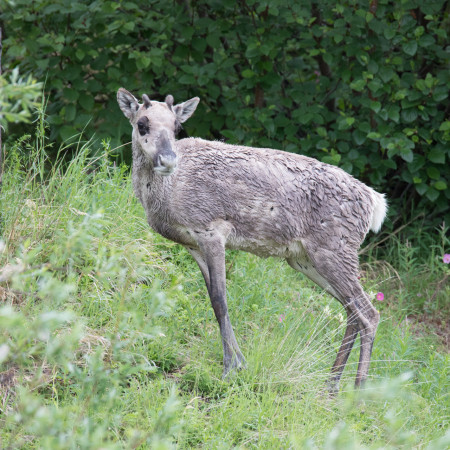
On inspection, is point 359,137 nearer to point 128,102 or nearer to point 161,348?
point 128,102

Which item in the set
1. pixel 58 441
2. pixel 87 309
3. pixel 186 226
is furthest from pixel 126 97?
pixel 58 441

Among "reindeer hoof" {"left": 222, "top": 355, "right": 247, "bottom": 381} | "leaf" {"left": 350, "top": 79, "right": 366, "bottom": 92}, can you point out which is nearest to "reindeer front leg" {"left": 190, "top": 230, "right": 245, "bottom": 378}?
"reindeer hoof" {"left": 222, "top": 355, "right": 247, "bottom": 381}

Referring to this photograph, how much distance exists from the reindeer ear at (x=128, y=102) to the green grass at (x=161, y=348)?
2.52 ft

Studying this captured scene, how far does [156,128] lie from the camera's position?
15.1 feet

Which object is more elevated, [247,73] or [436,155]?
[247,73]

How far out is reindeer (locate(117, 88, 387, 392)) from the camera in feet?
15.8

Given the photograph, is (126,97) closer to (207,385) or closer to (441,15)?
Answer: (207,385)

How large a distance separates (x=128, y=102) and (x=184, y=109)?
16.7 inches

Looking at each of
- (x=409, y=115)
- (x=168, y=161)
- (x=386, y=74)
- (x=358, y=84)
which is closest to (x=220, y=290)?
(x=168, y=161)

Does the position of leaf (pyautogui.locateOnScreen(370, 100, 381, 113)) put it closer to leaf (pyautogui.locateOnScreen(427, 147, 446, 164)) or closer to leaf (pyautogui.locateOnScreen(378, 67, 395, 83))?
leaf (pyautogui.locateOnScreen(378, 67, 395, 83))

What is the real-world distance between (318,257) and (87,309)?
1734mm

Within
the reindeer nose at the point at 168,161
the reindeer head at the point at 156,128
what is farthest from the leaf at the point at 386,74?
the reindeer nose at the point at 168,161

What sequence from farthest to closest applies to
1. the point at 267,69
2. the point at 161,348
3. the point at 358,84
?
the point at 267,69
the point at 358,84
the point at 161,348

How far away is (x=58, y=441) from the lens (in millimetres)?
2469
